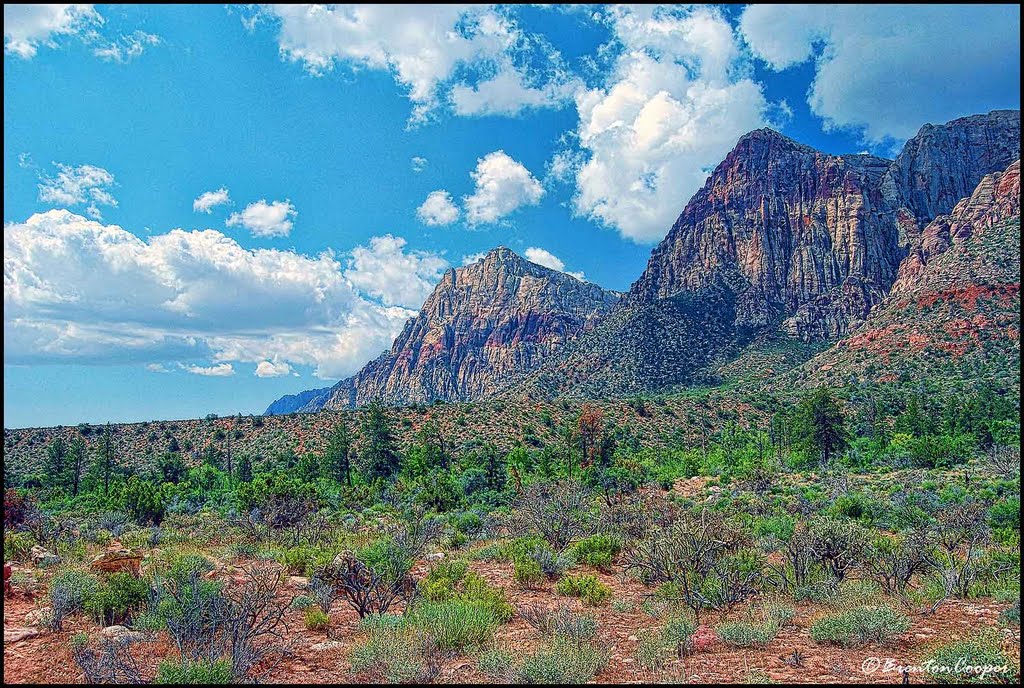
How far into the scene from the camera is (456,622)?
812 cm

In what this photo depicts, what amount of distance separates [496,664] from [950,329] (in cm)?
8362

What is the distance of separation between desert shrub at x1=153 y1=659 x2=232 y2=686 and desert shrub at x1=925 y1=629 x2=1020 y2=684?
8.29 m

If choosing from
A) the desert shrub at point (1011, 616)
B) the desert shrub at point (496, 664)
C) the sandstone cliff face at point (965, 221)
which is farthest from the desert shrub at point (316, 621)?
the sandstone cliff face at point (965, 221)

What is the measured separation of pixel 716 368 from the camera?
9338 cm

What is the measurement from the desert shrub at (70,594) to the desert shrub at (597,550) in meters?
10.2

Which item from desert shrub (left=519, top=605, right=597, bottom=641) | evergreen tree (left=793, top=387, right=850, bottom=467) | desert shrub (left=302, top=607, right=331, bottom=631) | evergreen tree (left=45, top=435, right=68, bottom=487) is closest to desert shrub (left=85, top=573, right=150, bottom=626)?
desert shrub (left=302, top=607, right=331, bottom=631)

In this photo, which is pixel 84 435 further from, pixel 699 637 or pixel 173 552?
pixel 699 637

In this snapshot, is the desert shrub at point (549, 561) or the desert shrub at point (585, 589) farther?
the desert shrub at point (549, 561)

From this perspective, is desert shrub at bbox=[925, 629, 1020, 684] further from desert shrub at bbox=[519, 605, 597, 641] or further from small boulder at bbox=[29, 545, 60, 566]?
small boulder at bbox=[29, 545, 60, 566]

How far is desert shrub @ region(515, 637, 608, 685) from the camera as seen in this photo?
6.52 meters

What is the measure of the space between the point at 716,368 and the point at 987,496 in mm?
75189

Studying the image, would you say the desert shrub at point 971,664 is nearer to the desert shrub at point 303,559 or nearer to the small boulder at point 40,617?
the desert shrub at point 303,559

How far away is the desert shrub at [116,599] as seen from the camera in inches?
359

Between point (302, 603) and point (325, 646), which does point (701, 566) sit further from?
point (302, 603)
